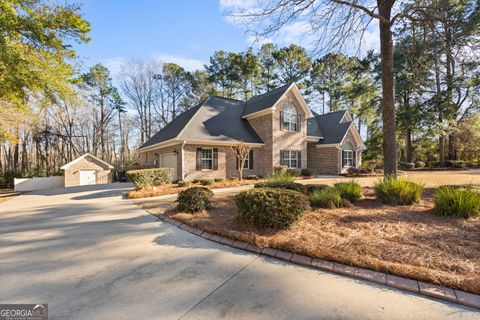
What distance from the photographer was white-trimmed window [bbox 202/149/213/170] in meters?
14.6

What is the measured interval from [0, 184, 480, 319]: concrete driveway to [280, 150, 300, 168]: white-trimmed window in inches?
534

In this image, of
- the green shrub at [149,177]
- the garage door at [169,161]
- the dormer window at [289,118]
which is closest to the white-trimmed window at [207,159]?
the garage door at [169,161]

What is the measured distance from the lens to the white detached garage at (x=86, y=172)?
16.4 meters

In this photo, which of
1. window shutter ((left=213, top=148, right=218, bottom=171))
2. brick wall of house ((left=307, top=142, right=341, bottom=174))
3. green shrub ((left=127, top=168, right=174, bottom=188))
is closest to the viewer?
green shrub ((left=127, top=168, right=174, bottom=188))

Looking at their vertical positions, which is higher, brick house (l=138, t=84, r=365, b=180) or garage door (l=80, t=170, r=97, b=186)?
brick house (l=138, t=84, r=365, b=180)

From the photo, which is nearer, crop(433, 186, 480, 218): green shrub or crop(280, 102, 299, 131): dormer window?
crop(433, 186, 480, 218): green shrub

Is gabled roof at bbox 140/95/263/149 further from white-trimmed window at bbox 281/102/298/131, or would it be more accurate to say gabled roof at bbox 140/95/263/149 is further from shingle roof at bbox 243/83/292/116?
white-trimmed window at bbox 281/102/298/131

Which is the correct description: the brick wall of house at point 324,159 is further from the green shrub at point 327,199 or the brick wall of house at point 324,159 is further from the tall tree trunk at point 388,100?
the green shrub at point 327,199

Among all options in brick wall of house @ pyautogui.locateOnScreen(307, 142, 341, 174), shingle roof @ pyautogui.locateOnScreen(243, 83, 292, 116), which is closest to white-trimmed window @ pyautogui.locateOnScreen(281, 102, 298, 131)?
shingle roof @ pyautogui.locateOnScreen(243, 83, 292, 116)

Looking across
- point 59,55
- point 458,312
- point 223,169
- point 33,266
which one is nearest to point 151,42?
point 59,55

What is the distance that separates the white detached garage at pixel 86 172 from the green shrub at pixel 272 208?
17423 mm

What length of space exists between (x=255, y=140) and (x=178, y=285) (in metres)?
14.5
